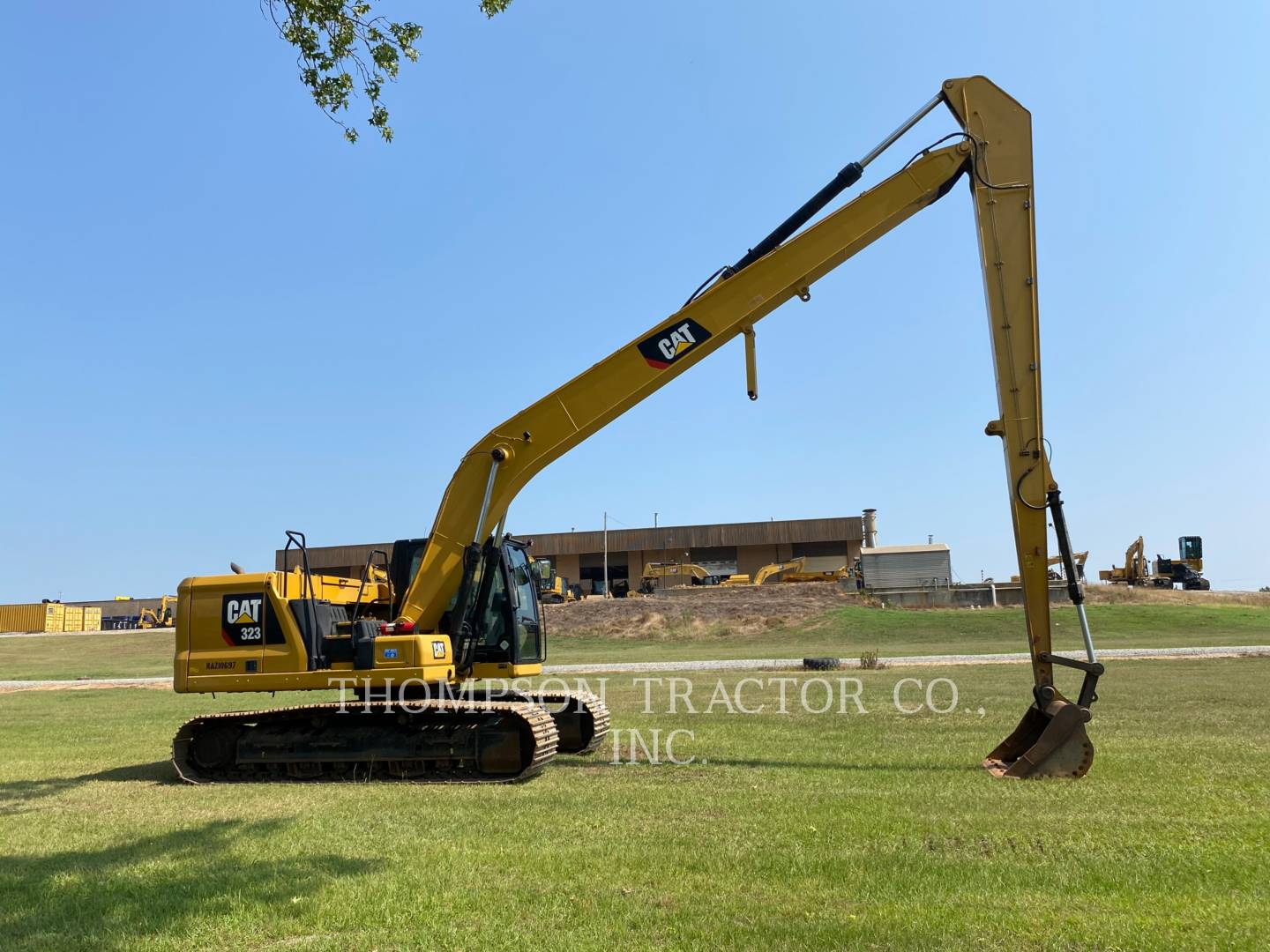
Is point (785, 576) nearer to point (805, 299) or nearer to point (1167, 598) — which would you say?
point (1167, 598)

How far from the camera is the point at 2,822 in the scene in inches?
336

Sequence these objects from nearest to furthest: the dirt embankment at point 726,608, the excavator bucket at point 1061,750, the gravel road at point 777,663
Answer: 1. the excavator bucket at point 1061,750
2. the gravel road at point 777,663
3. the dirt embankment at point 726,608

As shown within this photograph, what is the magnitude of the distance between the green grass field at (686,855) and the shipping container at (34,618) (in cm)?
7490

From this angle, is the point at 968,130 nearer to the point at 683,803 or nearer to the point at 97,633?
the point at 683,803

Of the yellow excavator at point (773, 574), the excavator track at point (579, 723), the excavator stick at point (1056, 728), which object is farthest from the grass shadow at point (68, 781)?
the yellow excavator at point (773, 574)

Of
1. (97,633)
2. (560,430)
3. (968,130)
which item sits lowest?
(97,633)

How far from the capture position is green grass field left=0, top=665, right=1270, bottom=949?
203 inches

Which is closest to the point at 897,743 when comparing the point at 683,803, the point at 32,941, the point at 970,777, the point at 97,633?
the point at 970,777

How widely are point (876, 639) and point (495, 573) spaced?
33267mm

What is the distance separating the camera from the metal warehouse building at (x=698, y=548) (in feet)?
241

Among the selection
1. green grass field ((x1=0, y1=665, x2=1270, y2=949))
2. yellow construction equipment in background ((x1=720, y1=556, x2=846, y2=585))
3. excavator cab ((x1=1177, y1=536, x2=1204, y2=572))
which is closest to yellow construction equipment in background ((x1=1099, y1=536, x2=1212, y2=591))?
excavator cab ((x1=1177, y1=536, x2=1204, y2=572))

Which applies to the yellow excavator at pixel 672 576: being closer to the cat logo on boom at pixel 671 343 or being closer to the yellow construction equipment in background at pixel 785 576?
the yellow construction equipment in background at pixel 785 576

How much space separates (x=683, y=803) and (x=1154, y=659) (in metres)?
22.4

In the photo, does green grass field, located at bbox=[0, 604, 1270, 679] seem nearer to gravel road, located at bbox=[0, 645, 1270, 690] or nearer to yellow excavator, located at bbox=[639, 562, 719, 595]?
gravel road, located at bbox=[0, 645, 1270, 690]
